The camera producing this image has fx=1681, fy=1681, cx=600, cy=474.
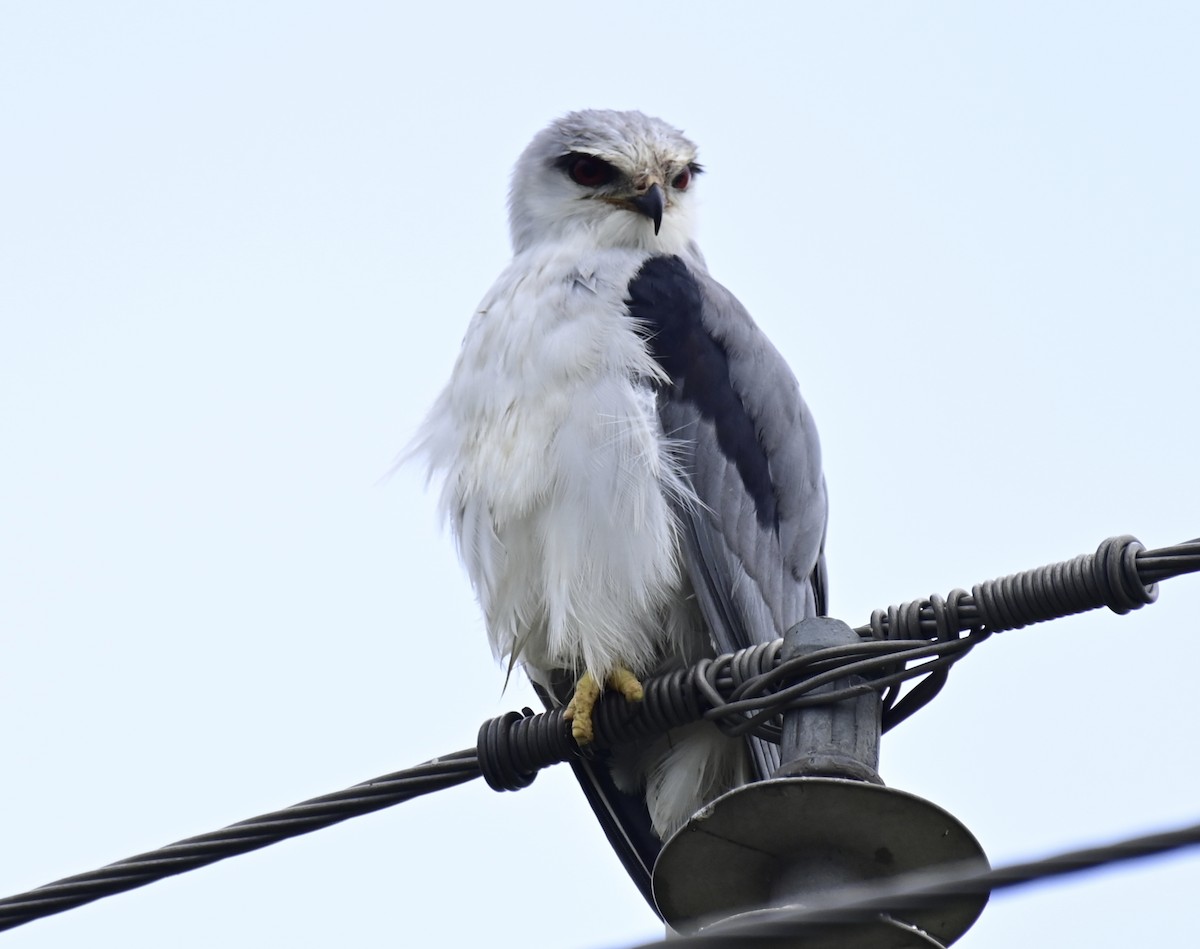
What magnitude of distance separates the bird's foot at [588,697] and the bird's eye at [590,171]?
2247mm

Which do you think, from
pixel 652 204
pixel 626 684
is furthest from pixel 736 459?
pixel 652 204

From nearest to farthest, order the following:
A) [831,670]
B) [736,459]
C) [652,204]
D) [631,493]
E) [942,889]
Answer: [942,889] < [831,670] < [631,493] < [736,459] < [652,204]

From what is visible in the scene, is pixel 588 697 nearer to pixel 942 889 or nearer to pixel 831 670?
pixel 831 670

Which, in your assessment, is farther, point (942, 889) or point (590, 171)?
point (590, 171)

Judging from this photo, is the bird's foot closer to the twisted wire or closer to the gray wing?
the gray wing

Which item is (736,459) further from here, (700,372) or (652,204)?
Result: (652,204)

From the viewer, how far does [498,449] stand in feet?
15.6

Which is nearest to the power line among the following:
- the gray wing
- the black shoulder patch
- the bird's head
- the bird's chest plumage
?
the bird's chest plumage

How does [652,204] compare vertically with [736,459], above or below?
above

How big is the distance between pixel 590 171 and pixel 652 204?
347 mm

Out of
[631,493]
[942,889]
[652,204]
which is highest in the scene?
[652,204]

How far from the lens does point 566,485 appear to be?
15.0 ft

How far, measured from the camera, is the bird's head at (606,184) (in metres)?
5.79

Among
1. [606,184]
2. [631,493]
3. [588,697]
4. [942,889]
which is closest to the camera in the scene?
[942,889]
